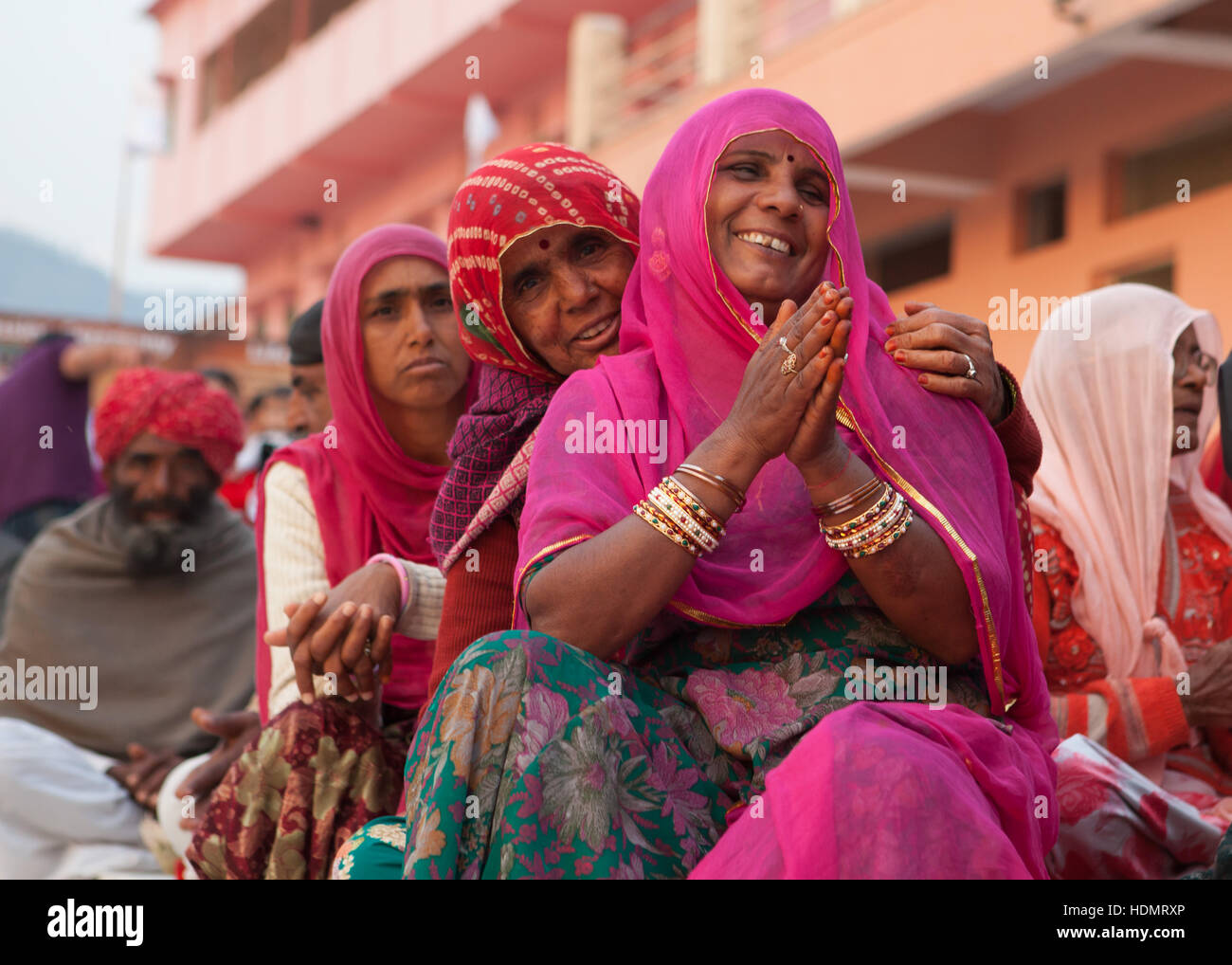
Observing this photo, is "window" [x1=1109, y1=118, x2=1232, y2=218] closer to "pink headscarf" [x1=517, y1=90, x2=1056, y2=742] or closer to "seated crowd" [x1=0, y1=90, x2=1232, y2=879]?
"seated crowd" [x1=0, y1=90, x2=1232, y2=879]

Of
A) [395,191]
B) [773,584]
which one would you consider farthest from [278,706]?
[395,191]

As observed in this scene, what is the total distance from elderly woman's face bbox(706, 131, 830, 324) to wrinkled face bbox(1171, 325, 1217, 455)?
148 cm

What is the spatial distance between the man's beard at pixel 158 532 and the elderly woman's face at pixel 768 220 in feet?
9.84

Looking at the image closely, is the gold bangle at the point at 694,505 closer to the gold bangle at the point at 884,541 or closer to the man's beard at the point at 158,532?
the gold bangle at the point at 884,541

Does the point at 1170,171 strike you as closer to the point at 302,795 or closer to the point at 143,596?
the point at 143,596

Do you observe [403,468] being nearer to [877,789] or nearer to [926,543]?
[926,543]

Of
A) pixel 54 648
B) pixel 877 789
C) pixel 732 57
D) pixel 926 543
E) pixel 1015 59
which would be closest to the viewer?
pixel 877 789

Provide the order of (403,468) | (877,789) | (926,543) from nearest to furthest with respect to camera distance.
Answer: (877,789), (926,543), (403,468)

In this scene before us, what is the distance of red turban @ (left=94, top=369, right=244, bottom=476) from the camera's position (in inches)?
192

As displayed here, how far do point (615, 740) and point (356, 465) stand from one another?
1.64 meters

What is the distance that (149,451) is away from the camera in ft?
16.2

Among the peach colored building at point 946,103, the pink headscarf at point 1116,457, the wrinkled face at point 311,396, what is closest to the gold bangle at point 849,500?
the peach colored building at point 946,103

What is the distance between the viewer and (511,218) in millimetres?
2779

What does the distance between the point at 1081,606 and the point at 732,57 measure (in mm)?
7642
